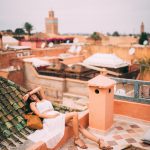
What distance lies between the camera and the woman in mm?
4869

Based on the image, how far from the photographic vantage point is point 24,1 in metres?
14.7

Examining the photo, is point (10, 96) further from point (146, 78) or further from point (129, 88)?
point (146, 78)

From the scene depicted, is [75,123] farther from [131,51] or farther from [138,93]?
[131,51]

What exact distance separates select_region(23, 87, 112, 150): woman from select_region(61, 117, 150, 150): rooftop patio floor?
26cm

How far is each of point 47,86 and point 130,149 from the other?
10180mm

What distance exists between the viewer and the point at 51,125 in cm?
511

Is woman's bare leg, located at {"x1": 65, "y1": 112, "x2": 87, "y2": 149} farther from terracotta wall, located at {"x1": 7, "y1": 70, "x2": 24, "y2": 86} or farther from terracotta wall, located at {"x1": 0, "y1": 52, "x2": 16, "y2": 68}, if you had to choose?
terracotta wall, located at {"x1": 0, "y1": 52, "x2": 16, "y2": 68}

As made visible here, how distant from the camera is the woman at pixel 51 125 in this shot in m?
4.87

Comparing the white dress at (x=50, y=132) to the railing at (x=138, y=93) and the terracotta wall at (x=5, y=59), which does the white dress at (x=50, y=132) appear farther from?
the terracotta wall at (x=5, y=59)

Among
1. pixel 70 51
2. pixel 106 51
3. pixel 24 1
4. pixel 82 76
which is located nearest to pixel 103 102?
pixel 82 76

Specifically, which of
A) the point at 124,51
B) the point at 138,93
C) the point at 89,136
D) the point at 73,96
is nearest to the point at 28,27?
the point at 124,51

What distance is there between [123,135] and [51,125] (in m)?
1.98

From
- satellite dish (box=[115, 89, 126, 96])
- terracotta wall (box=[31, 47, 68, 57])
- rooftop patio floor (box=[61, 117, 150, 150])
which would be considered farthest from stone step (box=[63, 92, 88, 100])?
terracotta wall (box=[31, 47, 68, 57])

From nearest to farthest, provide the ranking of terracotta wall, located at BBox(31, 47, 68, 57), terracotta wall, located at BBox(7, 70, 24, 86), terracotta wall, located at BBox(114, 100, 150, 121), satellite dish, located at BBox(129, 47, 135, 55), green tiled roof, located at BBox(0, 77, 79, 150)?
1. green tiled roof, located at BBox(0, 77, 79, 150)
2. terracotta wall, located at BBox(114, 100, 150, 121)
3. terracotta wall, located at BBox(7, 70, 24, 86)
4. satellite dish, located at BBox(129, 47, 135, 55)
5. terracotta wall, located at BBox(31, 47, 68, 57)
